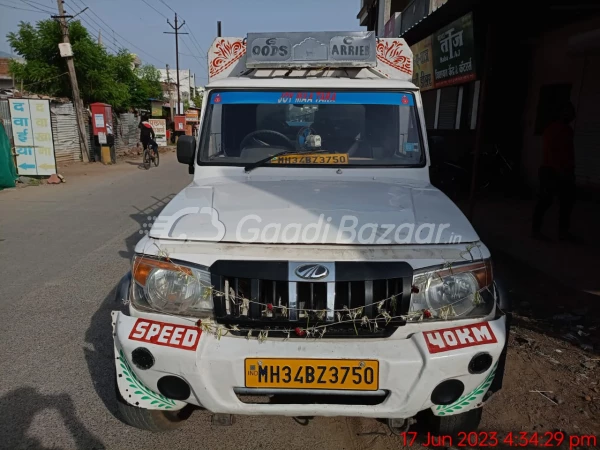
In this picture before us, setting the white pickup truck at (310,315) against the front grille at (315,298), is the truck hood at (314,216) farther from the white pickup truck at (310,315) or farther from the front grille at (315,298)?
the front grille at (315,298)

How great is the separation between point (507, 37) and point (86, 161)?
16563 millimetres

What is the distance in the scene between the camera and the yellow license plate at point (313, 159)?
3.35 m

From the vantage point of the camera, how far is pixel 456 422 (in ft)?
7.88

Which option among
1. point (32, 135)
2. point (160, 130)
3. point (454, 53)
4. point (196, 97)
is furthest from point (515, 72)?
point (196, 97)

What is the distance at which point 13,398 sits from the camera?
115 inches

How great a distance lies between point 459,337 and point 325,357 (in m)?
0.61

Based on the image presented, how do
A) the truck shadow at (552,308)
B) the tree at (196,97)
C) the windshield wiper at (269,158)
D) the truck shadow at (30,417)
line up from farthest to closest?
the tree at (196,97)
the truck shadow at (552,308)
the windshield wiper at (269,158)
the truck shadow at (30,417)

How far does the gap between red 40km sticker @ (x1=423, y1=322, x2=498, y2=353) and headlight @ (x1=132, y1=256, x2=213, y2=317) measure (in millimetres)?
1019

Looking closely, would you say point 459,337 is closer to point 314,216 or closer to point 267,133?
point 314,216

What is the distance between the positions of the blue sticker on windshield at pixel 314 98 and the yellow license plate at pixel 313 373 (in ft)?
6.94

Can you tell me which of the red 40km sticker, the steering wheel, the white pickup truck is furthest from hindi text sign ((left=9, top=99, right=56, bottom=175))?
the red 40km sticker

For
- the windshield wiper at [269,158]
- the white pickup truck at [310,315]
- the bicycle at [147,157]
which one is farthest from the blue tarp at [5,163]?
the white pickup truck at [310,315]

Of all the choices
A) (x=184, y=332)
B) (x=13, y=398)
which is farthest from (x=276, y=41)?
(x=13, y=398)

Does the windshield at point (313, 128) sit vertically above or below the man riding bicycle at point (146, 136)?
above
